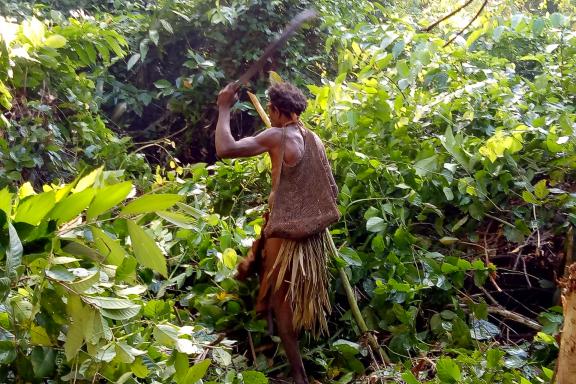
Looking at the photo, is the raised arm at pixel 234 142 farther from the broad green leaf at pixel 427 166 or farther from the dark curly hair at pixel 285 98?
the broad green leaf at pixel 427 166

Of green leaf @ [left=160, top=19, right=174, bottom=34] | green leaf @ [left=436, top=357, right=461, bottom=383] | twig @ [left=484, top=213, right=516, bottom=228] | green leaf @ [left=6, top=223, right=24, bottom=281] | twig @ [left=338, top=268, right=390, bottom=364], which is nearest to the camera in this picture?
green leaf @ [left=6, top=223, right=24, bottom=281]

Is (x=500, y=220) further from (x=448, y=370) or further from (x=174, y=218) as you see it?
(x=174, y=218)

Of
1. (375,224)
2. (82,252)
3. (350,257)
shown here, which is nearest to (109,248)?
(82,252)

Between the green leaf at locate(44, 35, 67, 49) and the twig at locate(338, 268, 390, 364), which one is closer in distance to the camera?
the twig at locate(338, 268, 390, 364)

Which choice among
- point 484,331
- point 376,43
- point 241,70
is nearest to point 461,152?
point 484,331

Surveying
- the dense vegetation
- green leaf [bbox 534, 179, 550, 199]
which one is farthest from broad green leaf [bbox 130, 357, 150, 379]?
green leaf [bbox 534, 179, 550, 199]

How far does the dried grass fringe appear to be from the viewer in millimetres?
2203

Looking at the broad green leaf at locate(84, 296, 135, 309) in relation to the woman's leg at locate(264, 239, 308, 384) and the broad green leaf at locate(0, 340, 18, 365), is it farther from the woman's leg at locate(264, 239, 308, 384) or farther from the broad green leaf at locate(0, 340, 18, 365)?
the woman's leg at locate(264, 239, 308, 384)

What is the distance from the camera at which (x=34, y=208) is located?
3.57 ft

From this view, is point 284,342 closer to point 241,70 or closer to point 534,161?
point 534,161

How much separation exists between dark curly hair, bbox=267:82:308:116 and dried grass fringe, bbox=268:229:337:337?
46 centimetres

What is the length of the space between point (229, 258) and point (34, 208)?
1.35 m

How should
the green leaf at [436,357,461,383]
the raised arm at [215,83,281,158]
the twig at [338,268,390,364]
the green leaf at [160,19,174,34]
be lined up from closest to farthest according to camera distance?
the green leaf at [436,357,461,383]
the raised arm at [215,83,281,158]
the twig at [338,268,390,364]
the green leaf at [160,19,174,34]

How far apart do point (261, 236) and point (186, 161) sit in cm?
226
